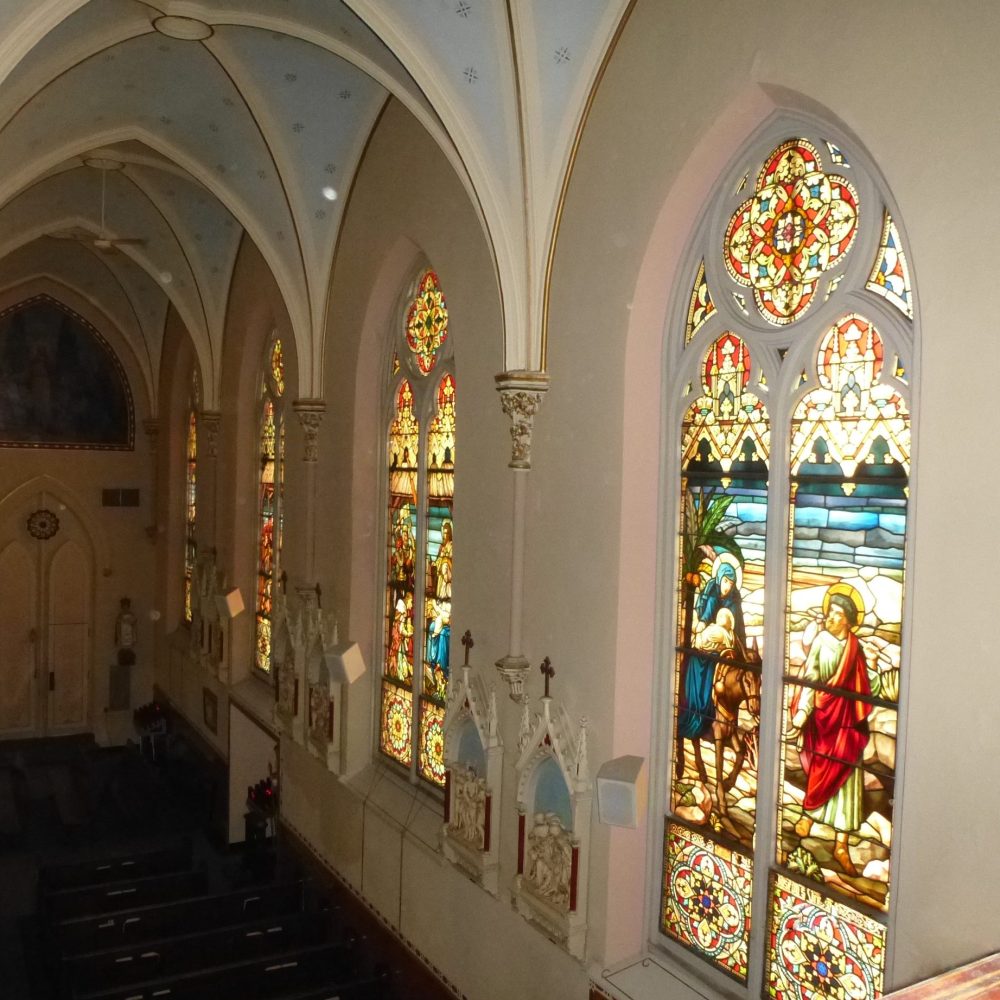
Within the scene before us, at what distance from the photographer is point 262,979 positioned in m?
9.23

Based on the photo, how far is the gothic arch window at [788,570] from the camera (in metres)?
5.34

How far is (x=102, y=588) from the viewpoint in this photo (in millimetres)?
19469

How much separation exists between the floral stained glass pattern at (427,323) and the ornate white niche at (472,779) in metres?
2.91

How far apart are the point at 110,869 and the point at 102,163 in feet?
27.8

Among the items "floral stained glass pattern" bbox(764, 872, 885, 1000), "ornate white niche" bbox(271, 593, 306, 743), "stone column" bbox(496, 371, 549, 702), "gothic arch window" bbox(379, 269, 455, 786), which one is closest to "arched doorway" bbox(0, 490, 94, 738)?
"ornate white niche" bbox(271, 593, 306, 743)

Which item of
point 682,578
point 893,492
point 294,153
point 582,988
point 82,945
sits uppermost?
point 294,153

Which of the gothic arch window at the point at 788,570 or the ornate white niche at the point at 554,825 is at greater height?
the gothic arch window at the point at 788,570

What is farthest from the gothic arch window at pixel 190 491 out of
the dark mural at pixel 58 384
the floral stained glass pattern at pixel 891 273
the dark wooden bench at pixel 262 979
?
the floral stained glass pattern at pixel 891 273

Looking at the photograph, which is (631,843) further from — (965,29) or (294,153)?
(294,153)

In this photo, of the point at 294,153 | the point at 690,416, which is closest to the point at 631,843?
the point at 690,416

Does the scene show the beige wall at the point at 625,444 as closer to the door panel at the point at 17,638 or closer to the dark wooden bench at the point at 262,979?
the dark wooden bench at the point at 262,979

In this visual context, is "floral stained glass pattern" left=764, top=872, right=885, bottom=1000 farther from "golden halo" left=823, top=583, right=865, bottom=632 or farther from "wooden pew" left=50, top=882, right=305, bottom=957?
"wooden pew" left=50, top=882, right=305, bottom=957

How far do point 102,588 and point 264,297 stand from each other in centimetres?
870

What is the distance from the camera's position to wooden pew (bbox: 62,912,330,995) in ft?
30.4
